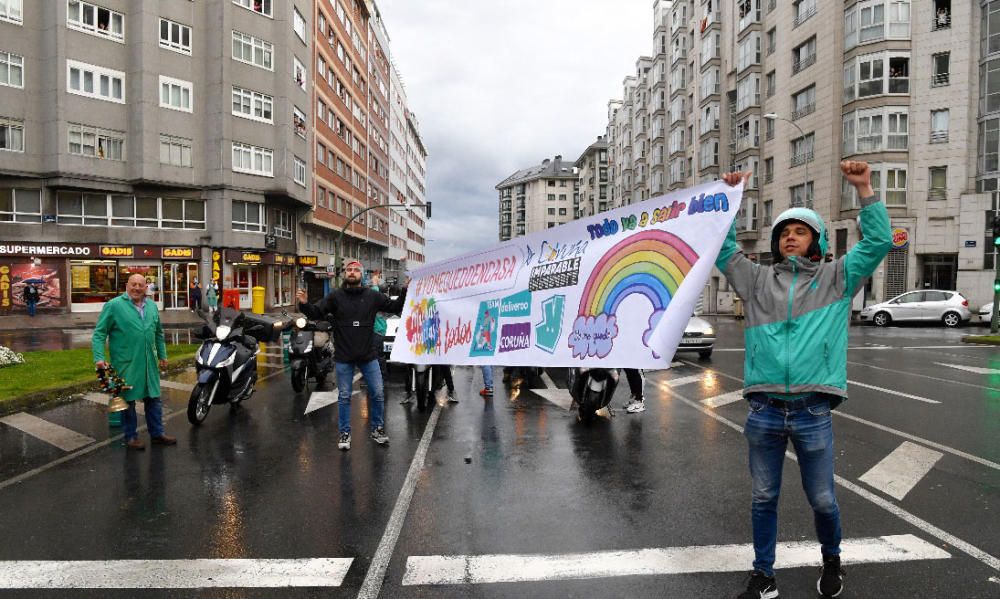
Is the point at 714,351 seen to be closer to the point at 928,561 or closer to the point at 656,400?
the point at 656,400

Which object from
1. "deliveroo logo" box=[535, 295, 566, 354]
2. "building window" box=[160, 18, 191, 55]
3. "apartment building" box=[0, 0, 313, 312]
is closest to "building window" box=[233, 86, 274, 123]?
"apartment building" box=[0, 0, 313, 312]

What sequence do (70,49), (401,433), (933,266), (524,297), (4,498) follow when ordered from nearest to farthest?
1. (4,498)
2. (524,297)
3. (401,433)
4. (70,49)
5. (933,266)

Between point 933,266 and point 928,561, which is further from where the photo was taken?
point 933,266

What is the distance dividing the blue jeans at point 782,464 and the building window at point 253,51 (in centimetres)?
3798

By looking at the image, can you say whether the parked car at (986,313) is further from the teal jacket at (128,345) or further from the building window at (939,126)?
the teal jacket at (128,345)

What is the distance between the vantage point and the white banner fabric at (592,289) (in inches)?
164

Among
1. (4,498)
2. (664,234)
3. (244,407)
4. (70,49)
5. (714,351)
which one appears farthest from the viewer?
(70,49)

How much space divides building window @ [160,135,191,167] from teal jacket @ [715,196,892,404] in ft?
117

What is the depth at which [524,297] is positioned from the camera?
5.77 metres

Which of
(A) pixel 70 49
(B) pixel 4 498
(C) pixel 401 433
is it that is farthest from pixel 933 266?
(A) pixel 70 49

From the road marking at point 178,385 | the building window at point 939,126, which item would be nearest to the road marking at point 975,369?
the road marking at point 178,385

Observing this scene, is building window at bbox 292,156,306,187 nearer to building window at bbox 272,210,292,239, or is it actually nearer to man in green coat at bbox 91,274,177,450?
building window at bbox 272,210,292,239

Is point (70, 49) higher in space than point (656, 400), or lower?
higher

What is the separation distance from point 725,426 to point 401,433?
3936mm
